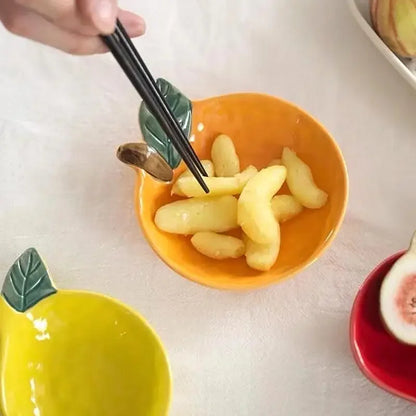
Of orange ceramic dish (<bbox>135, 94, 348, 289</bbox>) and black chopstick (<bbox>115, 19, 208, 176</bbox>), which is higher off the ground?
black chopstick (<bbox>115, 19, 208, 176</bbox>)

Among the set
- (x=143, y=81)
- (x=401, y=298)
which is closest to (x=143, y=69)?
(x=143, y=81)

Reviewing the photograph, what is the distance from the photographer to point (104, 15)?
0.53m

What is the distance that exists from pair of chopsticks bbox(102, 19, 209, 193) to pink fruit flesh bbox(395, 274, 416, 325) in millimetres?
219

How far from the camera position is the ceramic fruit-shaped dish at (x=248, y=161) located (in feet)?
2.43

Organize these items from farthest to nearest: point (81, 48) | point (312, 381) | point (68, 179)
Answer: point (68, 179)
point (312, 381)
point (81, 48)

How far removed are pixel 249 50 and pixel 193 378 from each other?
0.36 meters

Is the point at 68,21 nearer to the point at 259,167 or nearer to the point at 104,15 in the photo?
the point at 104,15

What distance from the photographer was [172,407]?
2.38ft

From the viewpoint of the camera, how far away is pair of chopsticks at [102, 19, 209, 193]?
0.56m

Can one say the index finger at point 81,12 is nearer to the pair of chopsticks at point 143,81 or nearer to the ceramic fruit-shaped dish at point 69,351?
the pair of chopsticks at point 143,81

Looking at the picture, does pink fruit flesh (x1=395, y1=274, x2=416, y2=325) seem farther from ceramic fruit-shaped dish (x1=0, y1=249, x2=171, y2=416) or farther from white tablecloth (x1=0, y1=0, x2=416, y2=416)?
ceramic fruit-shaped dish (x1=0, y1=249, x2=171, y2=416)

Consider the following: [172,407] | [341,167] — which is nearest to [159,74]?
[341,167]

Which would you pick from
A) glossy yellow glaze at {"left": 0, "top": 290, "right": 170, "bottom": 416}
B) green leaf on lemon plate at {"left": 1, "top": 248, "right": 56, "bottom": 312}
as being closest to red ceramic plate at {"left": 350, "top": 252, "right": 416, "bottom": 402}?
glossy yellow glaze at {"left": 0, "top": 290, "right": 170, "bottom": 416}

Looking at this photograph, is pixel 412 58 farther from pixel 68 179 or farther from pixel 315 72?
pixel 68 179
